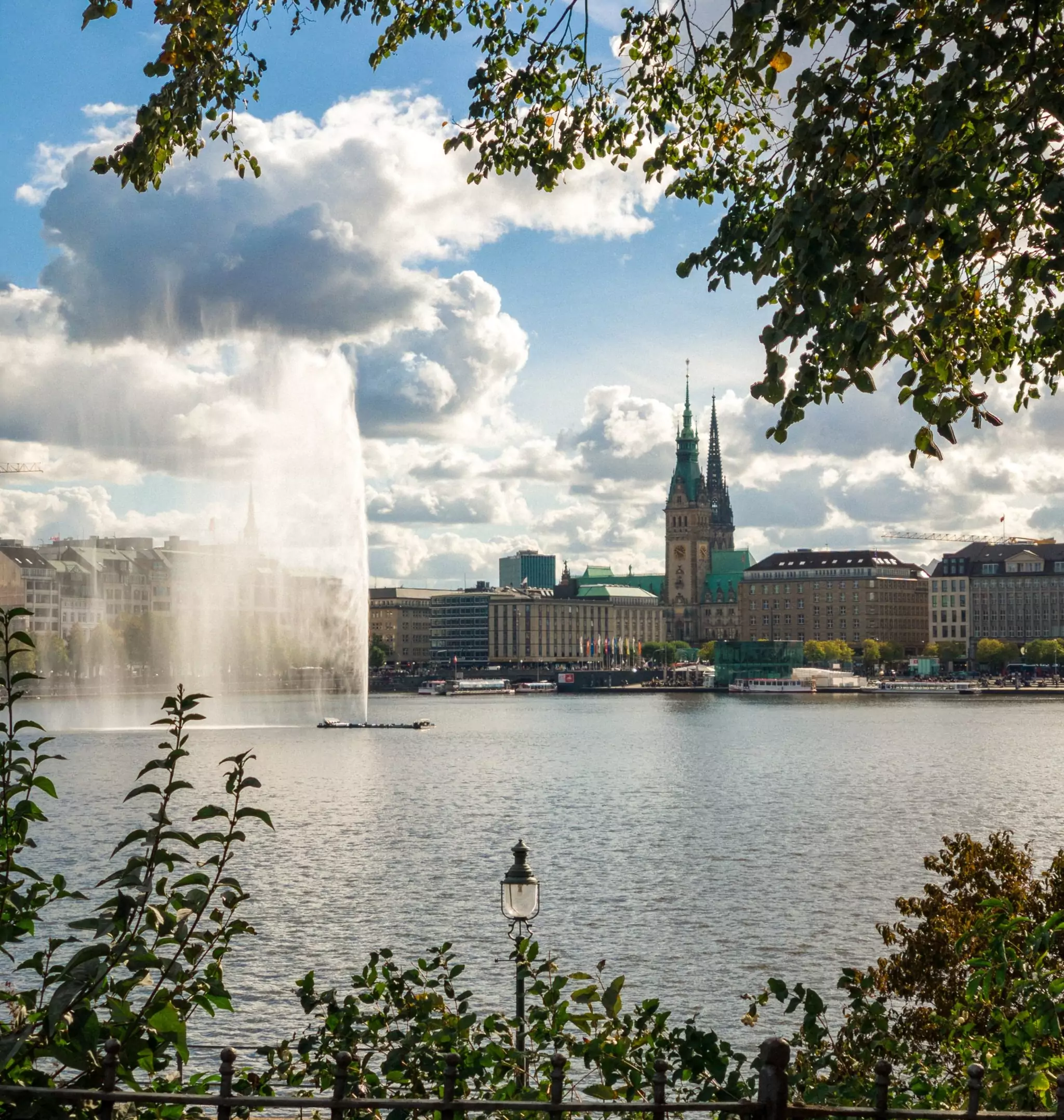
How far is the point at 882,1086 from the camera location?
548cm

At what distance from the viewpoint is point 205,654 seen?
403 ft

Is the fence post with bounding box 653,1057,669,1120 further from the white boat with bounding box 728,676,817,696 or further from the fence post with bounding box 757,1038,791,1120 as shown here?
the white boat with bounding box 728,676,817,696

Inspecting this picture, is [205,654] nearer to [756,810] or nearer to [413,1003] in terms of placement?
[756,810]

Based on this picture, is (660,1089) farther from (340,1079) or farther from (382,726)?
(382,726)

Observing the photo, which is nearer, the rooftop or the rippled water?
the rippled water

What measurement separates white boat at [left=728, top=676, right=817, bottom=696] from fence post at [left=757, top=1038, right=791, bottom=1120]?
7231 inches

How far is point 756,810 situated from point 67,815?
2387cm

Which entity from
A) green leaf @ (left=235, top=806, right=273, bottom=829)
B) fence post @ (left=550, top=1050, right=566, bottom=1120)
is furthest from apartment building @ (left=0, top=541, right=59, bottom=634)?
fence post @ (left=550, top=1050, right=566, bottom=1120)

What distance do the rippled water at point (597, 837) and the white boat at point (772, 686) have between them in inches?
3579

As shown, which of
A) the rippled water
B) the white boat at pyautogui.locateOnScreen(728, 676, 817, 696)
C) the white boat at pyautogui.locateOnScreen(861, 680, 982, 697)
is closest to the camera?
the rippled water

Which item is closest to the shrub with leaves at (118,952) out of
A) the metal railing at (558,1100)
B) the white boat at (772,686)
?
the metal railing at (558,1100)

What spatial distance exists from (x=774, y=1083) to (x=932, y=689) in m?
176

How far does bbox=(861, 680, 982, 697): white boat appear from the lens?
173125mm

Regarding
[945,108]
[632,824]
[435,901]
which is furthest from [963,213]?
[632,824]
